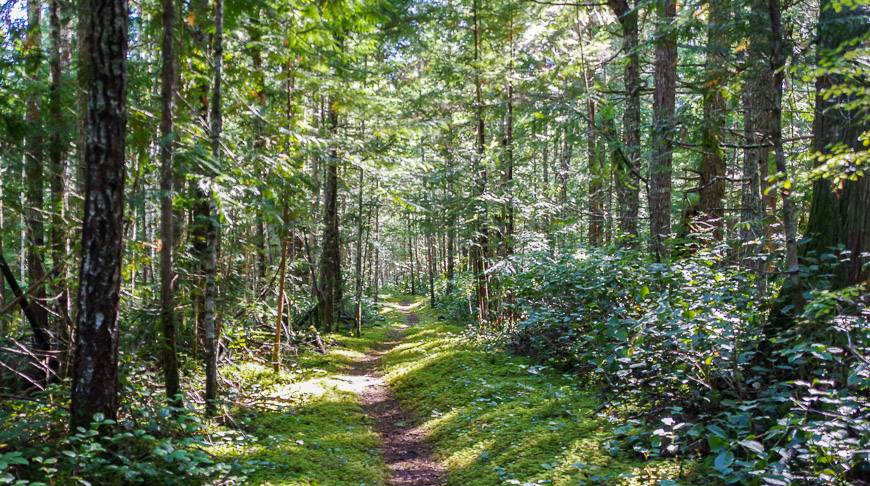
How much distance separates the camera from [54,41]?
7.34 m

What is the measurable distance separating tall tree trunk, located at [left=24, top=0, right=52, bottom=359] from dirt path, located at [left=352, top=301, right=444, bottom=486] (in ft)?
15.6

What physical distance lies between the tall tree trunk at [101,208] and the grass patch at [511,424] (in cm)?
396

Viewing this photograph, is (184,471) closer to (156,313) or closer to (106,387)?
(106,387)

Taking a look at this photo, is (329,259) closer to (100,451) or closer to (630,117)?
(630,117)

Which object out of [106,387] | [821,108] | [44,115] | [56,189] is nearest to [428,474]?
[106,387]

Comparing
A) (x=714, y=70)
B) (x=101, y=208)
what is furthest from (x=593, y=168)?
(x=101, y=208)

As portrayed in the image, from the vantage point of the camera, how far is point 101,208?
484 centimetres

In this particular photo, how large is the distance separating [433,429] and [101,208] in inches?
217

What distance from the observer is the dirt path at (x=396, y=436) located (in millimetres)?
6453

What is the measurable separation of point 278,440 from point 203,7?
6223mm

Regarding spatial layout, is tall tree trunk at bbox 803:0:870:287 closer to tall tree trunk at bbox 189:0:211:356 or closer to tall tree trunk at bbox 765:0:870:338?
tall tree trunk at bbox 765:0:870:338

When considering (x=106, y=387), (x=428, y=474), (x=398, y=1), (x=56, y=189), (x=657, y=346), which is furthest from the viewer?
(x=398, y=1)

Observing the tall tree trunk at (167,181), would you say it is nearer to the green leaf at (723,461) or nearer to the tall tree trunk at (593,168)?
the green leaf at (723,461)

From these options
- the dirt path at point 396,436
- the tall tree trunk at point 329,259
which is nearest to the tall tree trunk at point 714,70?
the dirt path at point 396,436
